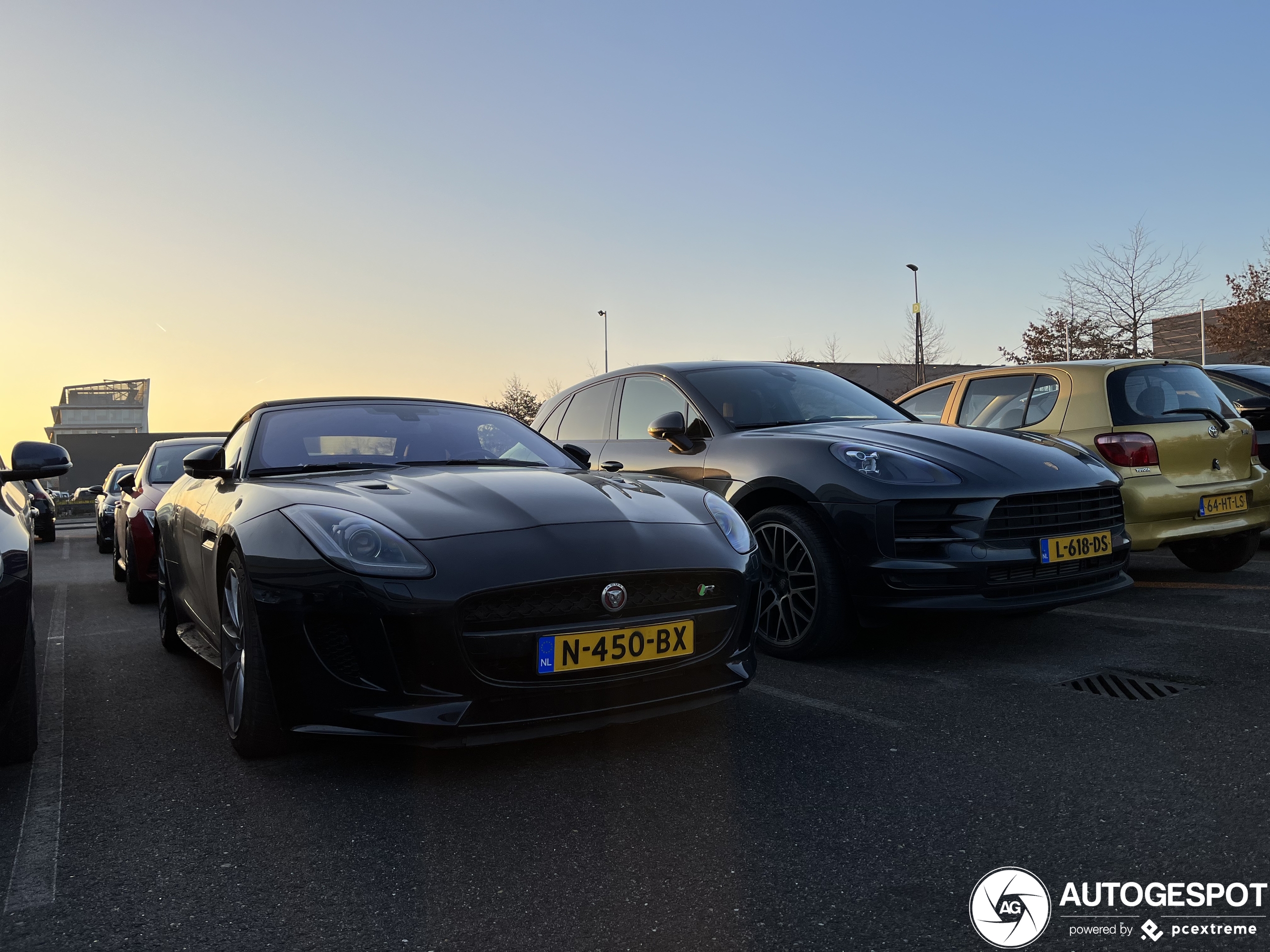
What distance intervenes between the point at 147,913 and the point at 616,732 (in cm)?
179

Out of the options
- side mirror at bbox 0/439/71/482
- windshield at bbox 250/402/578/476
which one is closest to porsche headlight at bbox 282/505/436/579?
windshield at bbox 250/402/578/476

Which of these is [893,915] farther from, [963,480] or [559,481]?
[963,480]

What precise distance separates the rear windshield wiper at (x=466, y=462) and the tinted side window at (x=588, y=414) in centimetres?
201

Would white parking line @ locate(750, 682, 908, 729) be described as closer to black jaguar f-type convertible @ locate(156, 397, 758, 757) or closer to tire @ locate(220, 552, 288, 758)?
black jaguar f-type convertible @ locate(156, 397, 758, 757)

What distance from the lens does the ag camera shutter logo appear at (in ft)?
7.25

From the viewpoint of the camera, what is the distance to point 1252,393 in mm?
8281

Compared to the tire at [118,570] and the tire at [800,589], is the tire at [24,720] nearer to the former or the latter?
the tire at [800,589]

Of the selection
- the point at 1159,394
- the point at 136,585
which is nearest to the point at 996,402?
the point at 1159,394

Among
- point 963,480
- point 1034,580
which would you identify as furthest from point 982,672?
point 963,480

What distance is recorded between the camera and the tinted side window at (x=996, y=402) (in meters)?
7.05

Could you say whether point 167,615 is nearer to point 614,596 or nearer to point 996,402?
point 614,596

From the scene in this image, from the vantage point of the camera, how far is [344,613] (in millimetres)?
3180

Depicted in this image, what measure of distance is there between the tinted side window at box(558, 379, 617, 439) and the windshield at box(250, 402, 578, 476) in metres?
1.73

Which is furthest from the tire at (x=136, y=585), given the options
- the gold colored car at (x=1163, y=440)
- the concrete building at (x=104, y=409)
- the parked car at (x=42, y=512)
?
the concrete building at (x=104, y=409)
